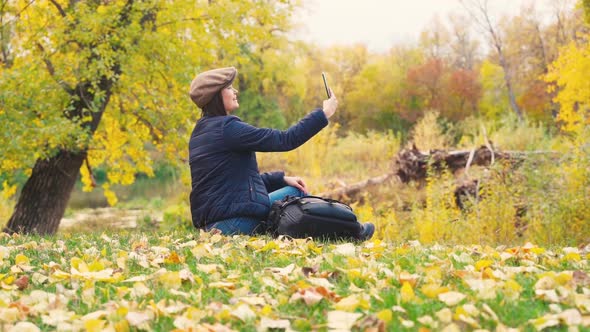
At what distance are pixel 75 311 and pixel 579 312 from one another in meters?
1.72

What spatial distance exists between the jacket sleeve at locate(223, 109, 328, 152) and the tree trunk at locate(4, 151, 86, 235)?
4.84 m

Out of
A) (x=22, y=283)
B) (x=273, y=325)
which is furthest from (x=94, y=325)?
(x=22, y=283)

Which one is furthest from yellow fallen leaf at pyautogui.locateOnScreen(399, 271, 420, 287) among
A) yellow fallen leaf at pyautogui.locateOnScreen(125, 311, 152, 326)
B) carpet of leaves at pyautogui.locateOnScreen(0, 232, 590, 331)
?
yellow fallen leaf at pyautogui.locateOnScreen(125, 311, 152, 326)

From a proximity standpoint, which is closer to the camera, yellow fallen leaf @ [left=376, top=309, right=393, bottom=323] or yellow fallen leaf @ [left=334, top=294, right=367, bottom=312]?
yellow fallen leaf @ [left=376, top=309, right=393, bottom=323]

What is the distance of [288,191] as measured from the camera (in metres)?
5.32

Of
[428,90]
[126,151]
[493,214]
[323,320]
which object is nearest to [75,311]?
[323,320]

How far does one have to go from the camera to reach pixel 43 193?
349 inches

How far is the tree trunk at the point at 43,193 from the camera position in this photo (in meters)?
8.86

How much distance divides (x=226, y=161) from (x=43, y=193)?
502 cm

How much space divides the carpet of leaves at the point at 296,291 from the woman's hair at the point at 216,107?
1.53 m

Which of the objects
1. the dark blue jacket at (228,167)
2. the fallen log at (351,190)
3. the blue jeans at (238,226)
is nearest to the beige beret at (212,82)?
the dark blue jacket at (228,167)

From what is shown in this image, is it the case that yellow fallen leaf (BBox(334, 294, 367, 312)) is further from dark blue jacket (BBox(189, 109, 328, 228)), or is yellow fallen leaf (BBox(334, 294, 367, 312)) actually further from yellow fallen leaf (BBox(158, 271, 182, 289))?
dark blue jacket (BBox(189, 109, 328, 228))

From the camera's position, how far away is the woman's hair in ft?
16.1

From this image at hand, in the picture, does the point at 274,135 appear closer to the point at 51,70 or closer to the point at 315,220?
the point at 315,220
